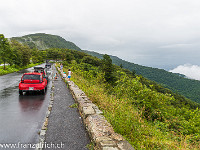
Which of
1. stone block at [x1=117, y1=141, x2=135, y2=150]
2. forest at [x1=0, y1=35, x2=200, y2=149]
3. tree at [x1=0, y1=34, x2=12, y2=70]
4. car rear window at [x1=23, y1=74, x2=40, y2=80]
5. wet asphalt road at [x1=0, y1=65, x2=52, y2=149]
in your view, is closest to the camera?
stone block at [x1=117, y1=141, x2=135, y2=150]

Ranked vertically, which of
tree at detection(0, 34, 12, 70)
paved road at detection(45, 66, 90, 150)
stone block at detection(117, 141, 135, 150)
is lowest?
paved road at detection(45, 66, 90, 150)

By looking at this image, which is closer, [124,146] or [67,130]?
[124,146]

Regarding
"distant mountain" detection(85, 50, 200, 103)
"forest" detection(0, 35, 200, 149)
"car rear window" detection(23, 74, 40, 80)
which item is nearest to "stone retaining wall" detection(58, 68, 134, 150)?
"forest" detection(0, 35, 200, 149)

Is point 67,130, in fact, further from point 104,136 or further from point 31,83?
point 31,83

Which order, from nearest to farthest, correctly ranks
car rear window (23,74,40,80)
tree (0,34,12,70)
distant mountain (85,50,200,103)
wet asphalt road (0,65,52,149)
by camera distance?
wet asphalt road (0,65,52,149), car rear window (23,74,40,80), tree (0,34,12,70), distant mountain (85,50,200,103)

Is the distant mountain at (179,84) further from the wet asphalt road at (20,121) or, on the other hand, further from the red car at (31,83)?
the wet asphalt road at (20,121)

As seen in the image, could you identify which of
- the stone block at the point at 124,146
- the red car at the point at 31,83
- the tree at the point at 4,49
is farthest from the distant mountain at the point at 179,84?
the stone block at the point at 124,146

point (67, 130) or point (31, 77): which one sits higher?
point (31, 77)

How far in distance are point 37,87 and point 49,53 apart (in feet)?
314

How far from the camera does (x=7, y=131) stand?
466cm

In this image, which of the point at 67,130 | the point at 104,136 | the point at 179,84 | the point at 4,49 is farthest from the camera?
the point at 179,84

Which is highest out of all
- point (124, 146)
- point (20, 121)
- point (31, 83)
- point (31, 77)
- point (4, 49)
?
point (4, 49)

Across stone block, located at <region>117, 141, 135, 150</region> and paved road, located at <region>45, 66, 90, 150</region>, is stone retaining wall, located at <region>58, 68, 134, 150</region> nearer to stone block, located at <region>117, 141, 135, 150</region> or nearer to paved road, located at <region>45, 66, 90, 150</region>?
stone block, located at <region>117, 141, 135, 150</region>

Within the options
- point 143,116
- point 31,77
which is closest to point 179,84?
point 143,116
